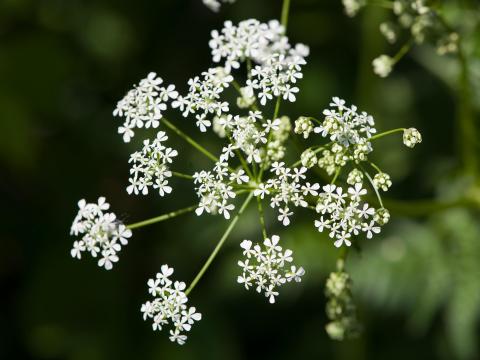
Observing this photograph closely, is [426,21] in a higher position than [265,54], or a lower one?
higher

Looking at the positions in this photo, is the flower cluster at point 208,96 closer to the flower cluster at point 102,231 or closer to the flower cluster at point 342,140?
the flower cluster at point 342,140

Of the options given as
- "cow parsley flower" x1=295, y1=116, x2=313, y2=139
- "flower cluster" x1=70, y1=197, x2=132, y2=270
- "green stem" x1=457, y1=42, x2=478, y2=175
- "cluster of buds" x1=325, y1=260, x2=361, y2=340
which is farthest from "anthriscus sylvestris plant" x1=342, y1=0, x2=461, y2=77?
"flower cluster" x1=70, y1=197, x2=132, y2=270

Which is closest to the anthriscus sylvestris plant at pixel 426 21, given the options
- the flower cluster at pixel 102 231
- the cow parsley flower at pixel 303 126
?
the cow parsley flower at pixel 303 126

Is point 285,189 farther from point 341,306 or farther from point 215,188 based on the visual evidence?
point 341,306

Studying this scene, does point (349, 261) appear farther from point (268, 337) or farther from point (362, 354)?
point (268, 337)

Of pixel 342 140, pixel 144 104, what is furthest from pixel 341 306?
pixel 144 104

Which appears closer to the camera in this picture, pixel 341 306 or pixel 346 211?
pixel 346 211

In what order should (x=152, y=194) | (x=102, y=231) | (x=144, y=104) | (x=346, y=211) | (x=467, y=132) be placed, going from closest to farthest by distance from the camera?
1. (x=346, y=211)
2. (x=102, y=231)
3. (x=144, y=104)
4. (x=467, y=132)
5. (x=152, y=194)
